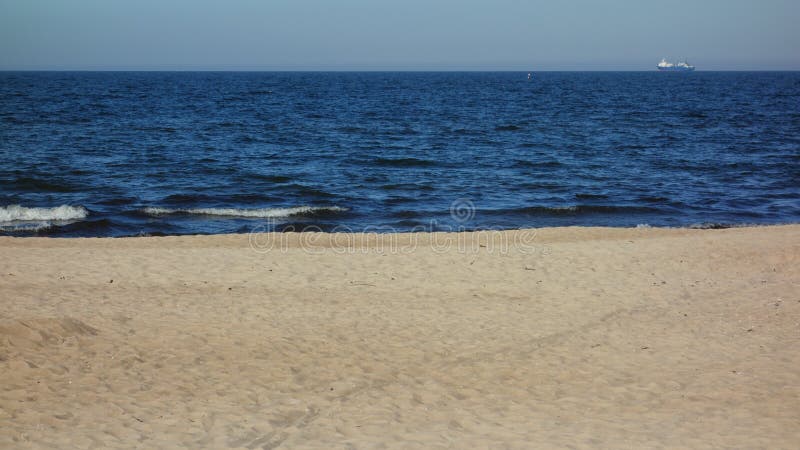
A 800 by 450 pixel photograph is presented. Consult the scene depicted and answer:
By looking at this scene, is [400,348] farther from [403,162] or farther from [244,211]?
[403,162]

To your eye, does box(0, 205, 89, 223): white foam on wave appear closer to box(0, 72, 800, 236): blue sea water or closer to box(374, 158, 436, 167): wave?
box(0, 72, 800, 236): blue sea water

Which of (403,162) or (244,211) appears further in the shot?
(403,162)

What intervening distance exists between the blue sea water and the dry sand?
18.7 feet

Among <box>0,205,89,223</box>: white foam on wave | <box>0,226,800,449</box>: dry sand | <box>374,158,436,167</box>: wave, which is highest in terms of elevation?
<box>374,158,436,167</box>: wave

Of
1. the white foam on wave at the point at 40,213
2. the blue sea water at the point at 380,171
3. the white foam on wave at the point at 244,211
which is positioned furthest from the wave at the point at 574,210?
the white foam on wave at the point at 40,213

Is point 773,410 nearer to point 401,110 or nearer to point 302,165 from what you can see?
point 302,165

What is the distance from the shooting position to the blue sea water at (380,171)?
61.8 ft

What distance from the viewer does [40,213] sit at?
60.1 feet

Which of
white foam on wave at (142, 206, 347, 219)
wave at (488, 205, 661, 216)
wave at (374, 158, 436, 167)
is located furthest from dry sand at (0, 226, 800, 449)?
wave at (374, 158, 436, 167)

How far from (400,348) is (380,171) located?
57.4 feet

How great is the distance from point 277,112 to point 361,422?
145ft

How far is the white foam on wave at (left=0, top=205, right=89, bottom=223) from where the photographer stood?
59.2ft

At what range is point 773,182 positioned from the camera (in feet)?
78.9

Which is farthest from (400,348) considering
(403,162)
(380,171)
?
(403,162)
